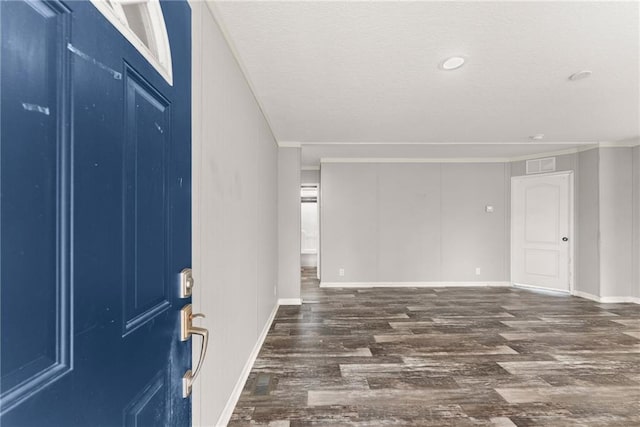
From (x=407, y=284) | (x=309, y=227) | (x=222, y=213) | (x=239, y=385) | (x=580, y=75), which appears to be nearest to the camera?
(x=222, y=213)

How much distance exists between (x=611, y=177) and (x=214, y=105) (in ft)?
19.0

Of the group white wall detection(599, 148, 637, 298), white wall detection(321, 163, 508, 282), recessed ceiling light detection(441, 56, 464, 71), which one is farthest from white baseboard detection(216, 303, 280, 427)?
white wall detection(599, 148, 637, 298)

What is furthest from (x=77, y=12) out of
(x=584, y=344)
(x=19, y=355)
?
(x=584, y=344)

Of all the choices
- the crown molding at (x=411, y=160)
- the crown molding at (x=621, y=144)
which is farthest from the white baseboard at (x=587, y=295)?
the crown molding at (x=411, y=160)

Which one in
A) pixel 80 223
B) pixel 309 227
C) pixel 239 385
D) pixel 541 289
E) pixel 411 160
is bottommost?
pixel 541 289

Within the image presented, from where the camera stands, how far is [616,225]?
452 centimetres

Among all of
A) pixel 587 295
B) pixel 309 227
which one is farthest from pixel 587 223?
pixel 309 227

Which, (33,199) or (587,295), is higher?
(33,199)

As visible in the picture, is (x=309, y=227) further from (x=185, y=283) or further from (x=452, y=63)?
(x=185, y=283)

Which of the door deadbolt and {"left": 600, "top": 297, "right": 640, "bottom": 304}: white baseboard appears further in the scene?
{"left": 600, "top": 297, "right": 640, "bottom": 304}: white baseboard

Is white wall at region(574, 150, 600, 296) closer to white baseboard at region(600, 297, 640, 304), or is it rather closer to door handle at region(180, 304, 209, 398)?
white baseboard at region(600, 297, 640, 304)

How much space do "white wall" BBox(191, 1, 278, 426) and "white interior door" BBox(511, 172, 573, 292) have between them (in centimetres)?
516

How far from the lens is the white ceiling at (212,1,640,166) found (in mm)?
1681

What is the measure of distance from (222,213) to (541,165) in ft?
19.1
